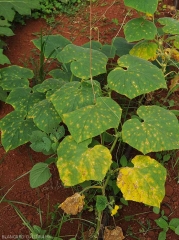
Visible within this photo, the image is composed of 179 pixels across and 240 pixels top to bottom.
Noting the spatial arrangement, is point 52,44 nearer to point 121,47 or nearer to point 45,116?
point 121,47

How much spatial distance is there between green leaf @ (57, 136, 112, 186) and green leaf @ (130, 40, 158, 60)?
110cm

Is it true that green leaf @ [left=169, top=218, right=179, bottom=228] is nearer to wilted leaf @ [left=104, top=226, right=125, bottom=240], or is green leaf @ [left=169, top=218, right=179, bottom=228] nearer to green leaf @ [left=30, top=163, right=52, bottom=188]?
wilted leaf @ [left=104, top=226, right=125, bottom=240]

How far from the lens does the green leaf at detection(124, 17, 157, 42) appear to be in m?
2.70

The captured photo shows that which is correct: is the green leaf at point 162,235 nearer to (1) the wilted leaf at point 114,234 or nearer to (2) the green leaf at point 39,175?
(1) the wilted leaf at point 114,234

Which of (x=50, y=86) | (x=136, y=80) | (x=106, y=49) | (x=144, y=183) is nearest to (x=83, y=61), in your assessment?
→ (x=50, y=86)

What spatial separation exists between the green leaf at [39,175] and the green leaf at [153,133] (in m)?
0.55

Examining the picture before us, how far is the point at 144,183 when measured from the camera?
1.94m

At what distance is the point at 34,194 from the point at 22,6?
1956 mm

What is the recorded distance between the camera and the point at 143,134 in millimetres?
2033

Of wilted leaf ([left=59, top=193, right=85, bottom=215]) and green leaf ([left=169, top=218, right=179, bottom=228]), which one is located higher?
wilted leaf ([left=59, top=193, right=85, bottom=215])

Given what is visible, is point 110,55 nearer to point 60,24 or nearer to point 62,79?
point 62,79

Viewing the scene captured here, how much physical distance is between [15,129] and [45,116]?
0.92ft

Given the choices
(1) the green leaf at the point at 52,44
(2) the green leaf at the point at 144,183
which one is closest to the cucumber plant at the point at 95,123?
(2) the green leaf at the point at 144,183

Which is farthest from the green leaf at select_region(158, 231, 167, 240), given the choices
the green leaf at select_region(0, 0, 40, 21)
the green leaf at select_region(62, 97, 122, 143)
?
the green leaf at select_region(0, 0, 40, 21)
